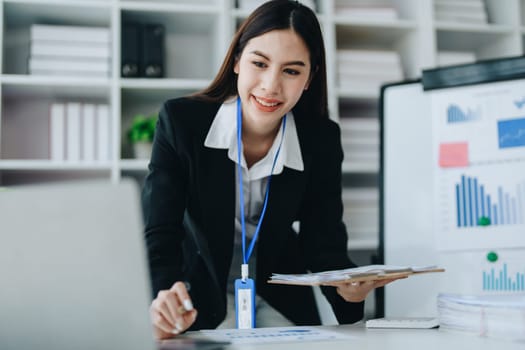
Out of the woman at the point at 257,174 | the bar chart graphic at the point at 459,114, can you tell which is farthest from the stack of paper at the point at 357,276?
the bar chart graphic at the point at 459,114

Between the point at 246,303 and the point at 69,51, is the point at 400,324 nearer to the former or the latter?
the point at 246,303

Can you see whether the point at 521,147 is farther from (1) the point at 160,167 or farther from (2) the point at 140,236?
(2) the point at 140,236

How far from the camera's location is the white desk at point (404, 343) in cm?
86

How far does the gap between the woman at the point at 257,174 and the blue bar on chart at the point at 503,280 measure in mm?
617

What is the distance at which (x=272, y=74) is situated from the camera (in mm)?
1520

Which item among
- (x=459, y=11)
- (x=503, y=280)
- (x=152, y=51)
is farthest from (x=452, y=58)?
(x=152, y=51)

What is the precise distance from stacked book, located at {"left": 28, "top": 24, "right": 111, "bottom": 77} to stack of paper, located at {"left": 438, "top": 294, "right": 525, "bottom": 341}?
1.90m

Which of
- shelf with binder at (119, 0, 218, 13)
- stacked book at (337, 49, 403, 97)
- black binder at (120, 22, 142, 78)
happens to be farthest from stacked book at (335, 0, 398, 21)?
black binder at (120, 22, 142, 78)

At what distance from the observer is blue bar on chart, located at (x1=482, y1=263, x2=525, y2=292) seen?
6.20ft

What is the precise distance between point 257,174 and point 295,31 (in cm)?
41

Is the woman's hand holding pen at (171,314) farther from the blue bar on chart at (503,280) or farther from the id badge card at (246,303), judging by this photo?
the blue bar on chart at (503,280)

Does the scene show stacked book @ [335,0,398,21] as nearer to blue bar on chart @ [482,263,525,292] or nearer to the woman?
the woman

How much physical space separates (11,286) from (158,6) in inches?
84.1

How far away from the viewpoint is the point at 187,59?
289 cm
